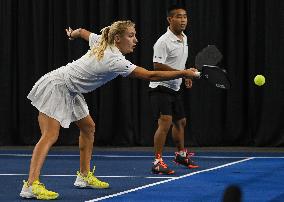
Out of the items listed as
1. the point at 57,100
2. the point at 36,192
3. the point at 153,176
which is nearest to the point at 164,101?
the point at 153,176

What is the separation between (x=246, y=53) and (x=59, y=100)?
225 inches

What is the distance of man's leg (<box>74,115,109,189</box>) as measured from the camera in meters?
5.27

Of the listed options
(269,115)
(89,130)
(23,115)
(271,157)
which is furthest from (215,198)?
(23,115)

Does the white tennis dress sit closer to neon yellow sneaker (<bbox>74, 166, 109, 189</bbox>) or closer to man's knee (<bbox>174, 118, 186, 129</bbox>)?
neon yellow sneaker (<bbox>74, 166, 109, 189</bbox>)

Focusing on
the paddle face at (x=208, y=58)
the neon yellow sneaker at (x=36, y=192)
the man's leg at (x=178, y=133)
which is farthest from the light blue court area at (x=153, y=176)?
the paddle face at (x=208, y=58)

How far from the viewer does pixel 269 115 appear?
10.1 metres

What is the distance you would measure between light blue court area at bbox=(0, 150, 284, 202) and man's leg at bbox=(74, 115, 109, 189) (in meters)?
0.11

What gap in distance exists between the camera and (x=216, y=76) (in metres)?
4.39

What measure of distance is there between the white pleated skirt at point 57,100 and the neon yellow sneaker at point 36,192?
486 mm

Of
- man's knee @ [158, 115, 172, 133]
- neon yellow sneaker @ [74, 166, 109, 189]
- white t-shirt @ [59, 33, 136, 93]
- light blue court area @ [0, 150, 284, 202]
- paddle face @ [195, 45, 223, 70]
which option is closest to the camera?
paddle face @ [195, 45, 223, 70]

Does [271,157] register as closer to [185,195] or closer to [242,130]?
[242,130]

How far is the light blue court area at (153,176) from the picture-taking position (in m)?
5.00

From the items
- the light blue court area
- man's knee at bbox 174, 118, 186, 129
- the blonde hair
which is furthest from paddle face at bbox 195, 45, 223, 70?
man's knee at bbox 174, 118, 186, 129

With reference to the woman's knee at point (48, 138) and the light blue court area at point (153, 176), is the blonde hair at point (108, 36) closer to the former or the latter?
the woman's knee at point (48, 138)
